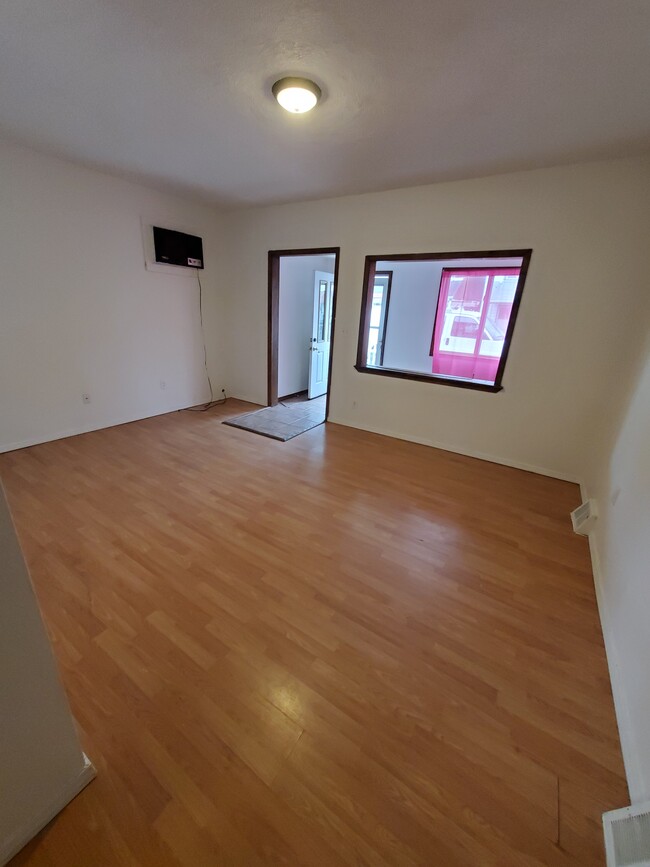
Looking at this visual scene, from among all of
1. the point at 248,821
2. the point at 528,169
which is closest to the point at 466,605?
the point at 248,821

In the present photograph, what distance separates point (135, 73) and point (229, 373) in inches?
141

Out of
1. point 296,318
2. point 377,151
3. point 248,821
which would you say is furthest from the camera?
point 296,318

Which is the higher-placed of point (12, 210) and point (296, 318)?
point (12, 210)

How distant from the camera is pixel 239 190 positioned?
3.54 meters

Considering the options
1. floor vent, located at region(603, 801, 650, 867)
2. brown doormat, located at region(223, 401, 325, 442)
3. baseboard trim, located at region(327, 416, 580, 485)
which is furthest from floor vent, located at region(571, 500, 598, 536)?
brown doormat, located at region(223, 401, 325, 442)

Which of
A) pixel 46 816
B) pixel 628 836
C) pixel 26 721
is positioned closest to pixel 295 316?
pixel 26 721

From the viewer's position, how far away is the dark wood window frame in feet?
9.68

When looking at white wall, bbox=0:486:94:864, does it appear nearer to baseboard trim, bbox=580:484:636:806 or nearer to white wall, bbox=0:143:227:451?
baseboard trim, bbox=580:484:636:806

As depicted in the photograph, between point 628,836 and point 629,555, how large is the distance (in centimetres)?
106

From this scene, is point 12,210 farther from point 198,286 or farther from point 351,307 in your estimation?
point 351,307

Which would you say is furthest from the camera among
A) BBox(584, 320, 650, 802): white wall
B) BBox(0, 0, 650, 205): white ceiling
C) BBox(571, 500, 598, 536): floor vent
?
BBox(571, 500, 598, 536): floor vent

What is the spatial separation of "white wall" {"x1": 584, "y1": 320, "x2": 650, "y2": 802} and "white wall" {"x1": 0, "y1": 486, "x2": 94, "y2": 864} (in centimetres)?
175

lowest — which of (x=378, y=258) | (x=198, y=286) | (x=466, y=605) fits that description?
(x=466, y=605)

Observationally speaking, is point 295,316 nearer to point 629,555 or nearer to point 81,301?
point 81,301
